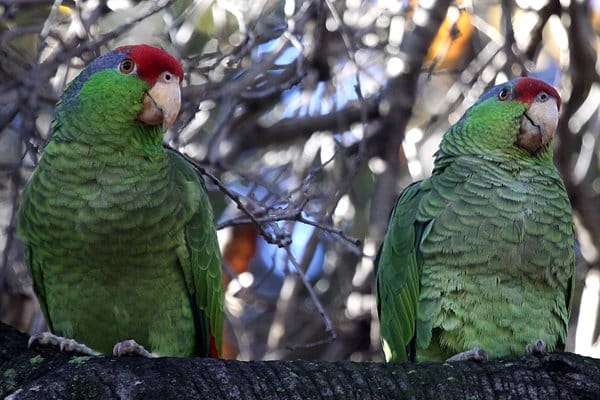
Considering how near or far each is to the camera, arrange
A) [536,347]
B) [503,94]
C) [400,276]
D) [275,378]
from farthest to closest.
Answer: [503,94] < [400,276] < [536,347] < [275,378]

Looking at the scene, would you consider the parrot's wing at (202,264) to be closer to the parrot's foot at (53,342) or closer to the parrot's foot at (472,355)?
the parrot's foot at (53,342)

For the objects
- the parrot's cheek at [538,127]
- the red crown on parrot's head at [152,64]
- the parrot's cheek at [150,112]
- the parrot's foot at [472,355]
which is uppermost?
the red crown on parrot's head at [152,64]

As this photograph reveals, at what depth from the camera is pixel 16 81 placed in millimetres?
Answer: 3703

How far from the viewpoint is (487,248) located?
3.21 metres

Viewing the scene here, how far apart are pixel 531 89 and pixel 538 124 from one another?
14cm

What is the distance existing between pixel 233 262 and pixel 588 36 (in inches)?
87.1

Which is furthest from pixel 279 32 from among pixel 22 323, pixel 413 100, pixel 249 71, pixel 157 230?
pixel 22 323

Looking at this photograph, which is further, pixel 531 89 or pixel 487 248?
pixel 531 89

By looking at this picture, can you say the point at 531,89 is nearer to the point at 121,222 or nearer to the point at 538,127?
the point at 538,127

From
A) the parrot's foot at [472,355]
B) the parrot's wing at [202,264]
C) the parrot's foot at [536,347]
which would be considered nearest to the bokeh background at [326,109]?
the parrot's wing at [202,264]

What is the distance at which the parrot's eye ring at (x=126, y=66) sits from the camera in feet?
10.6

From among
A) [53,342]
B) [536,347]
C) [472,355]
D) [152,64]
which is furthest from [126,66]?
[536,347]

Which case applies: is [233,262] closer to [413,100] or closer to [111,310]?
[413,100]

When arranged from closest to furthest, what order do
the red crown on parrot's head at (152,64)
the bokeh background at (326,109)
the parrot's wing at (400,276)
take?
the red crown on parrot's head at (152,64) → the parrot's wing at (400,276) → the bokeh background at (326,109)
